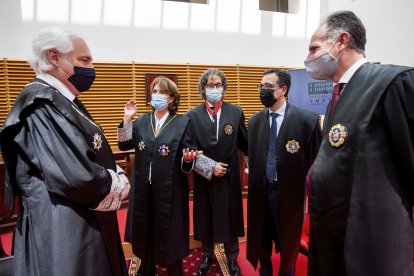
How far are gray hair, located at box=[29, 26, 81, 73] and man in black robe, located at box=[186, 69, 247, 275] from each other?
1357 mm

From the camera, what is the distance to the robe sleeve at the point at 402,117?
1073 mm

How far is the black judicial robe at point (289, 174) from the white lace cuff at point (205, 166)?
389 millimetres

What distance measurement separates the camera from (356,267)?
1.15 meters

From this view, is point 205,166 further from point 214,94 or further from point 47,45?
point 47,45

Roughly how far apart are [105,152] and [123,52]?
423 cm

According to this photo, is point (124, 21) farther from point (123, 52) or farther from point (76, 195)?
point (76, 195)

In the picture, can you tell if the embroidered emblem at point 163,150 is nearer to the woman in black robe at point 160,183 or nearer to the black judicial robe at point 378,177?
the woman in black robe at point 160,183

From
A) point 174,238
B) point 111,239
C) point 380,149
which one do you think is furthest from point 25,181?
point 380,149

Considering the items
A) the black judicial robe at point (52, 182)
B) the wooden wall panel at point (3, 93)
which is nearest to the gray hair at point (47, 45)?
the black judicial robe at point (52, 182)

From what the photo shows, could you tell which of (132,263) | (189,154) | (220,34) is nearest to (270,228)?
(189,154)

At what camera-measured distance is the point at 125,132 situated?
7.96ft

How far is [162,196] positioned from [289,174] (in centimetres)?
101

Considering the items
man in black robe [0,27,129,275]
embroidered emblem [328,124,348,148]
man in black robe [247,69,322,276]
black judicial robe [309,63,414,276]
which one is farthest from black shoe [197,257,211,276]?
embroidered emblem [328,124,348,148]

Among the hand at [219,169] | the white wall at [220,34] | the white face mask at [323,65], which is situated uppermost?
the white wall at [220,34]
